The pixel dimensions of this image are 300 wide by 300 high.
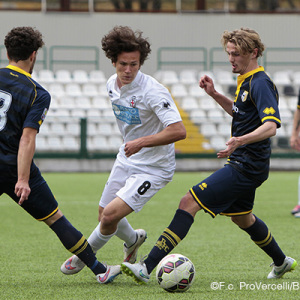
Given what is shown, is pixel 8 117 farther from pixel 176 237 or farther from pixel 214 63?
pixel 214 63

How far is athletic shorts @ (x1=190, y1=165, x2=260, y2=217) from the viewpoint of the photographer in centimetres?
488

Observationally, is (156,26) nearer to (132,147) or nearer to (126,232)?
(126,232)

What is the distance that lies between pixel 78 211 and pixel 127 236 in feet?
14.4

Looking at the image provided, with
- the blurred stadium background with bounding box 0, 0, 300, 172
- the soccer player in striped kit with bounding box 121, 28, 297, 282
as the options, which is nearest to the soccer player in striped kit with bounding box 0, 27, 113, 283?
the soccer player in striped kit with bounding box 121, 28, 297, 282

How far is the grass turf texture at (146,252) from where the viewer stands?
4703 mm

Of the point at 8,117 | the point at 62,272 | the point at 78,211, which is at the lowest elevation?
the point at 78,211

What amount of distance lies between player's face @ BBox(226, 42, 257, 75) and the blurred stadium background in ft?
44.0

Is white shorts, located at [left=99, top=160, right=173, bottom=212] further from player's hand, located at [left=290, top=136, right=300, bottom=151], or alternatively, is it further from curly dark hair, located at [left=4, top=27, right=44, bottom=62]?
player's hand, located at [left=290, top=136, right=300, bottom=151]

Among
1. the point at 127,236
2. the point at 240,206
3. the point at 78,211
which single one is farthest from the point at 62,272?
the point at 78,211

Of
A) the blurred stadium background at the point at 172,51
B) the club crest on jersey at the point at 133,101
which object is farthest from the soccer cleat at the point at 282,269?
the blurred stadium background at the point at 172,51

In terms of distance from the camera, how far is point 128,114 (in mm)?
5223

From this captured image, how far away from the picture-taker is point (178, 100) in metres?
20.6

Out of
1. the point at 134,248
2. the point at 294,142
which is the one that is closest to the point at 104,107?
the point at 294,142

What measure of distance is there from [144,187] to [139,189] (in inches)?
2.0
